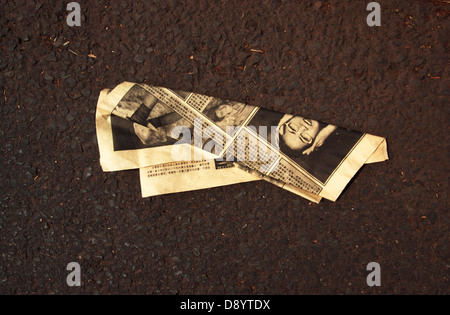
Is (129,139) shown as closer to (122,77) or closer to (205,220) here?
(122,77)

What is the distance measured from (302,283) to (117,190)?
786 mm

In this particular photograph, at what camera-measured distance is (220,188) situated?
1.31 metres

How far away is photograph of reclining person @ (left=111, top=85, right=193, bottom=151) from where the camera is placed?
130cm

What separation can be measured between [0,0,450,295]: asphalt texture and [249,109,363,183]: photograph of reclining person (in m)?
0.04

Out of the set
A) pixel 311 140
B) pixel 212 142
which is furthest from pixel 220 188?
pixel 311 140

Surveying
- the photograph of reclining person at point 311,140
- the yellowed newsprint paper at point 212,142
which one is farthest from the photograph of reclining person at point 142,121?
the photograph of reclining person at point 311,140

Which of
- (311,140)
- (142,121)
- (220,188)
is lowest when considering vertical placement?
(220,188)

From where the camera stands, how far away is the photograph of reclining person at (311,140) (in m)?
1.29

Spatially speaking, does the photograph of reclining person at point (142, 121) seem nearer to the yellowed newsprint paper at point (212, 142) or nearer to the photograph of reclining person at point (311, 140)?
the yellowed newsprint paper at point (212, 142)

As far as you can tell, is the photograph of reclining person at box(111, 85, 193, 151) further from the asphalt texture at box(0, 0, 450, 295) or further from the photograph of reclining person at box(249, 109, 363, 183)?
the photograph of reclining person at box(249, 109, 363, 183)

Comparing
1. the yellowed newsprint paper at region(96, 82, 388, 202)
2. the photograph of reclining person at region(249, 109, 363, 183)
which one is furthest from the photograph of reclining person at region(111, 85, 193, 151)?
the photograph of reclining person at region(249, 109, 363, 183)

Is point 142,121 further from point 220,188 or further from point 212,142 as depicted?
point 220,188

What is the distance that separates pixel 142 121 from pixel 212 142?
0.90 feet

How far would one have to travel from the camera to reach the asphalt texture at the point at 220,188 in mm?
1288
